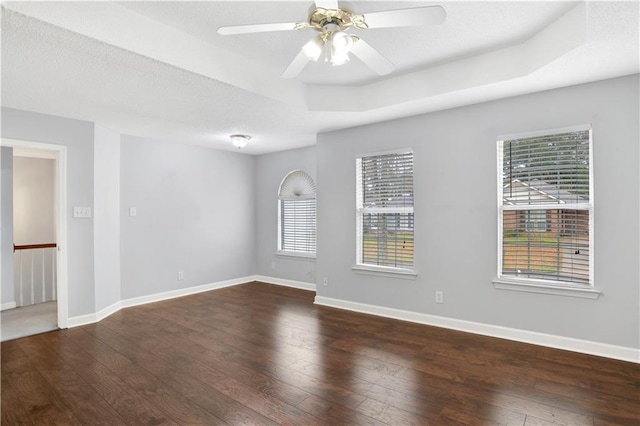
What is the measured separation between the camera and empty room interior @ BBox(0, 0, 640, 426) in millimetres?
2256

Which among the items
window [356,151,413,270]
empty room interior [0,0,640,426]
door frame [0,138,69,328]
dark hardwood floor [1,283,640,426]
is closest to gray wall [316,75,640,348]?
empty room interior [0,0,640,426]

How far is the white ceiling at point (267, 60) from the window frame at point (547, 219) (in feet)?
1.46

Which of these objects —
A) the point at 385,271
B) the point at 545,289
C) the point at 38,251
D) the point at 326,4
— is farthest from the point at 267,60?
the point at 38,251

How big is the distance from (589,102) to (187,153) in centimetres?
537

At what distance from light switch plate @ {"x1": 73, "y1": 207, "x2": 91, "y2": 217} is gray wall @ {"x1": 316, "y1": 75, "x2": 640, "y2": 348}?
2.99 meters

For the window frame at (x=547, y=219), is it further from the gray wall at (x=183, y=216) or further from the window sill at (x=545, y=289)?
the gray wall at (x=183, y=216)

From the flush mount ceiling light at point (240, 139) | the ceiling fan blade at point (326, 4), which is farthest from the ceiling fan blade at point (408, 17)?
the flush mount ceiling light at point (240, 139)

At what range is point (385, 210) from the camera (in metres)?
4.34

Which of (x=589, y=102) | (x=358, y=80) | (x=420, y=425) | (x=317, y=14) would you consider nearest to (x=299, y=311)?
(x=420, y=425)

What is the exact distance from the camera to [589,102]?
10.00 ft

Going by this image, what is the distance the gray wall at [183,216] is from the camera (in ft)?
16.1

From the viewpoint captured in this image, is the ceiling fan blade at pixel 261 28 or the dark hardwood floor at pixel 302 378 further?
the dark hardwood floor at pixel 302 378

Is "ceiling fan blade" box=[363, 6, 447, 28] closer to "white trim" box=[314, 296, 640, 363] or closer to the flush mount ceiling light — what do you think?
"white trim" box=[314, 296, 640, 363]

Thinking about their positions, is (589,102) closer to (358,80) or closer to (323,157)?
(358,80)
